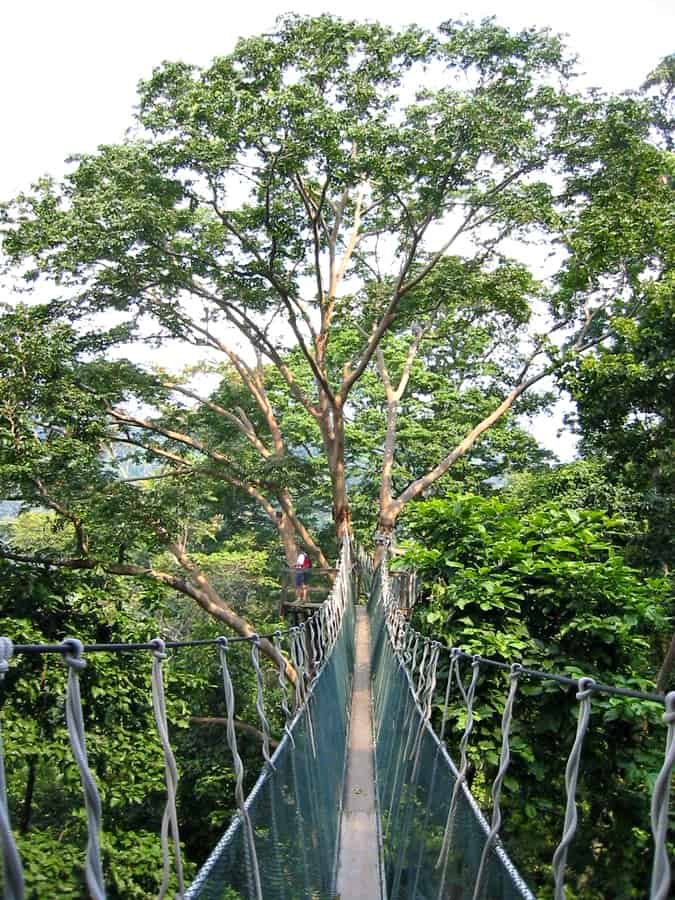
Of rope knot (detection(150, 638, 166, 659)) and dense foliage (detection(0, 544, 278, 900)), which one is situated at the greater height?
rope knot (detection(150, 638, 166, 659))

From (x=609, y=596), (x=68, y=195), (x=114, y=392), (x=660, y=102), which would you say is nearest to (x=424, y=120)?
(x=68, y=195)

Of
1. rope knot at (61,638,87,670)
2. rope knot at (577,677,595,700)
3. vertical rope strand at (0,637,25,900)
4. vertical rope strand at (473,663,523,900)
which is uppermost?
rope knot at (61,638,87,670)

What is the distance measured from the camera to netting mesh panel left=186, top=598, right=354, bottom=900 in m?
1.12

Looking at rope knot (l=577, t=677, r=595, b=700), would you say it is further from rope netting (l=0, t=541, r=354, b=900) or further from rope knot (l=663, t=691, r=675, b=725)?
rope netting (l=0, t=541, r=354, b=900)

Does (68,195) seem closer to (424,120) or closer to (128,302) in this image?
(128,302)

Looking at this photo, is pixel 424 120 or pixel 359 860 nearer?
pixel 359 860

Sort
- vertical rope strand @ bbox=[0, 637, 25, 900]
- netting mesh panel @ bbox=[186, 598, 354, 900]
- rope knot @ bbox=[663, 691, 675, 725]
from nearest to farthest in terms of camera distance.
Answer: vertical rope strand @ bbox=[0, 637, 25, 900], rope knot @ bbox=[663, 691, 675, 725], netting mesh panel @ bbox=[186, 598, 354, 900]

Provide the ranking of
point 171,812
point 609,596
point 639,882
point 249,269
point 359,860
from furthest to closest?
point 249,269 → point 609,596 → point 359,860 → point 639,882 → point 171,812

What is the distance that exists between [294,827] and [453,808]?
0.44 metres

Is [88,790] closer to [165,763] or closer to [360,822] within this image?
[165,763]

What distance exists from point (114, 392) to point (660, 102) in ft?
45.9

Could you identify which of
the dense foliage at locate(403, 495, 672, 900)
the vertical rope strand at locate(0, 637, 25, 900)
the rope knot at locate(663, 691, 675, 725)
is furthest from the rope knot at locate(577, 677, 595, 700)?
the dense foliage at locate(403, 495, 672, 900)

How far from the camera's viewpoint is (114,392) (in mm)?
8570

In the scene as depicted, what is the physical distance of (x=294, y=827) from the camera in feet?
5.69
